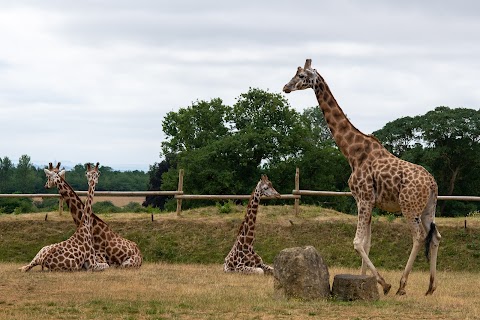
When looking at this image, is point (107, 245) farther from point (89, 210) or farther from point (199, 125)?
point (199, 125)

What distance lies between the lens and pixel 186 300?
43.9 ft

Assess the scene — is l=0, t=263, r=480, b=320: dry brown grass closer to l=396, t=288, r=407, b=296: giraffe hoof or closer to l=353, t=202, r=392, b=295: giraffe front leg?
l=396, t=288, r=407, b=296: giraffe hoof

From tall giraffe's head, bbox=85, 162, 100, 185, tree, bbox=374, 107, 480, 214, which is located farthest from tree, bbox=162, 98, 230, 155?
tall giraffe's head, bbox=85, 162, 100, 185

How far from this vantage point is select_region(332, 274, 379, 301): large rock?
13.1 m

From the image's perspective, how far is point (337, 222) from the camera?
26.3 m

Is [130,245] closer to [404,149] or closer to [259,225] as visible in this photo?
[259,225]

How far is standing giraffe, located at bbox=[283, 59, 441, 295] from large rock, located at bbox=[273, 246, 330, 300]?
1.45 meters

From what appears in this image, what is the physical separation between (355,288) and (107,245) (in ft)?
25.5

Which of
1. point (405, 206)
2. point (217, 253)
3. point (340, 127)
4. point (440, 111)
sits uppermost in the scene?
point (440, 111)

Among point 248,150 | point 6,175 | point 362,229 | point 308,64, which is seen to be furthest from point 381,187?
point 6,175

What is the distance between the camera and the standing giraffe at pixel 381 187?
573 inches

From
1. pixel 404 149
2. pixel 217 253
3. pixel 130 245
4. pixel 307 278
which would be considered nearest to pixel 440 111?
pixel 404 149

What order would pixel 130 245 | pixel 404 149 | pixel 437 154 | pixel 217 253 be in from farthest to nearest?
pixel 404 149, pixel 437 154, pixel 217 253, pixel 130 245

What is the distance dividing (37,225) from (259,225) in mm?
6933
